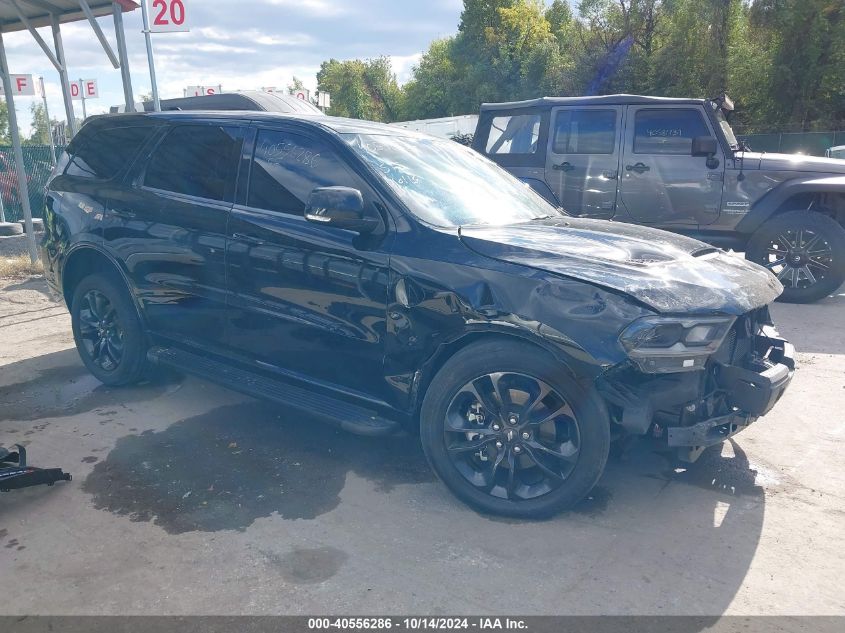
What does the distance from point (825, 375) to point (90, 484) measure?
4.97 m

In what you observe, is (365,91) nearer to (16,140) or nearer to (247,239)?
(16,140)

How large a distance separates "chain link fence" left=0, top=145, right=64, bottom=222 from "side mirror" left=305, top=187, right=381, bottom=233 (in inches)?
542

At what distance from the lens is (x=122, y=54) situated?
28.9 feet

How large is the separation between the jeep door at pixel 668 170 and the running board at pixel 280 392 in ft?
17.1

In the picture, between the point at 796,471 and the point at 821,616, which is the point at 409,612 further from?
the point at 796,471

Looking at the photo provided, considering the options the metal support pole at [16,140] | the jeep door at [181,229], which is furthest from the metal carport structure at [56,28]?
the jeep door at [181,229]

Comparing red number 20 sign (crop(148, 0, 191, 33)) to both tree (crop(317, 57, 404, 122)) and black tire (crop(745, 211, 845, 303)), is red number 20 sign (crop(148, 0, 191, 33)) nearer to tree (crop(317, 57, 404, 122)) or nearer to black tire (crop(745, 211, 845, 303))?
black tire (crop(745, 211, 845, 303))

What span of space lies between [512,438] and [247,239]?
1.88 metres

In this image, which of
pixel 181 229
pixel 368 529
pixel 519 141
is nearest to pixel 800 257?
pixel 519 141

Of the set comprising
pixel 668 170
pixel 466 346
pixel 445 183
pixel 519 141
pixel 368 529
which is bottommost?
pixel 368 529

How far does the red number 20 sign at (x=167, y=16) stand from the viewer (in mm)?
9047

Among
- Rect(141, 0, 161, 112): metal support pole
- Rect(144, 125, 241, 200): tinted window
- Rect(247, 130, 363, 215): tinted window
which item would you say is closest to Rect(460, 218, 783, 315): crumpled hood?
Rect(247, 130, 363, 215): tinted window

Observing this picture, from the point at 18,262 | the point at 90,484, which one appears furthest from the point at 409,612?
the point at 18,262

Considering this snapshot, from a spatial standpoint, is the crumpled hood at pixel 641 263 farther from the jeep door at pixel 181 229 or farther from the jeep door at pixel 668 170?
the jeep door at pixel 668 170
